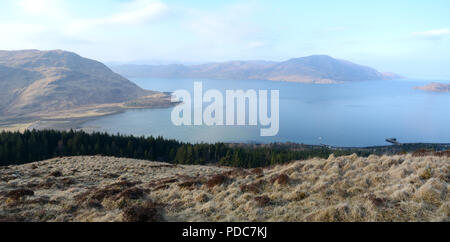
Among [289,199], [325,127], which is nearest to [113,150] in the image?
[289,199]

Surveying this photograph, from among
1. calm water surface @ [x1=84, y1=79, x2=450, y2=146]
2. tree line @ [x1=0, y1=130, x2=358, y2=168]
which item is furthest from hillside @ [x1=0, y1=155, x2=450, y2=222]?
calm water surface @ [x1=84, y1=79, x2=450, y2=146]

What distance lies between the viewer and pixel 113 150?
59.6 meters

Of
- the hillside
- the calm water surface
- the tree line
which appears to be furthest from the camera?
the calm water surface

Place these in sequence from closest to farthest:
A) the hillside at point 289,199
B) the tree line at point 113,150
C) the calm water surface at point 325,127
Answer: the hillside at point 289,199
the tree line at point 113,150
the calm water surface at point 325,127

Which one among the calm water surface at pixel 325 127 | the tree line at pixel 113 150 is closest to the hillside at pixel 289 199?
the tree line at pixel 113 150

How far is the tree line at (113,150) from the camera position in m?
52.0

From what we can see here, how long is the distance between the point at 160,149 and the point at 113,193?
57.6m

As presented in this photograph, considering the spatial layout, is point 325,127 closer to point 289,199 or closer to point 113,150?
point 113,150

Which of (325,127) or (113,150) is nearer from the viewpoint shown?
(113,150)

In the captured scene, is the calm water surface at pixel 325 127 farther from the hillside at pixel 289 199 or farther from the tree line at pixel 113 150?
the hillside at pixel 289 199

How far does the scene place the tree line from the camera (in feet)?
171

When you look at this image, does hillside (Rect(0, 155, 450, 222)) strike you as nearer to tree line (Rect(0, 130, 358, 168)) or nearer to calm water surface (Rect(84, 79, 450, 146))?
tree line (Rect(0, 130, 358, 168))
